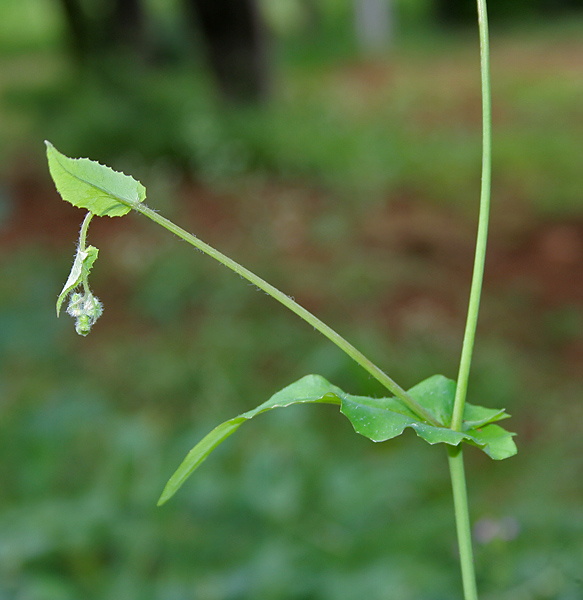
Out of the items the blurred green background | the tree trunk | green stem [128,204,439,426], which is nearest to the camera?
green stem [128,204,439,426]

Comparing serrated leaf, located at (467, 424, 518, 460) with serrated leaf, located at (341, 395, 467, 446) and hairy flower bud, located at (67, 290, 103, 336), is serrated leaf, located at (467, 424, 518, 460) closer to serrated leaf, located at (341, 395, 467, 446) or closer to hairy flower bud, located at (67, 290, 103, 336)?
serrated leaf, located at (341, 395, 467, 446)

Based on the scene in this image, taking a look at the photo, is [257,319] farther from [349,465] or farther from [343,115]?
[343,115]

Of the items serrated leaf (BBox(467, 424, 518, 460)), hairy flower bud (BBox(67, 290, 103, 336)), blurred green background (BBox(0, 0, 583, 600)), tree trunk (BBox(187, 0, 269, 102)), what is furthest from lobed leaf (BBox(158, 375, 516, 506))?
tree trunk (BBox(187, 0, 269, 102))

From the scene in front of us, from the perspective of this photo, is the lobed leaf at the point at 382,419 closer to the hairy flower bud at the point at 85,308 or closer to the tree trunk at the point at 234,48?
the hairy flower bud at the point at 85,308

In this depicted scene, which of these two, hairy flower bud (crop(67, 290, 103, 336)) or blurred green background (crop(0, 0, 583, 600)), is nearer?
hairy flower bud (crop(67, 290, 103, 336))

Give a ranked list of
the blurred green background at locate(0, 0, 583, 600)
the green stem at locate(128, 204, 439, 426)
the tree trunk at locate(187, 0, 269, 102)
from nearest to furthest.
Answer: the green stem at locate(128, 204, 439, 426) → the blurred green background at locate(0, 0, 583, 600) → the tree trunk at locate(187, 0, 269, 102)

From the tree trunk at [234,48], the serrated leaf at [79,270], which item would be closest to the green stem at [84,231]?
the serrated leaf at [79,270]

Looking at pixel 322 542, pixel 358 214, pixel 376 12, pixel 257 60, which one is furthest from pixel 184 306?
pixel 376 12

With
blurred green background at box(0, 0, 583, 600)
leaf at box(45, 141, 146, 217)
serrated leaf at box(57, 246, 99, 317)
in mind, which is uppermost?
leaf at box(45, 141, 146, 217)
